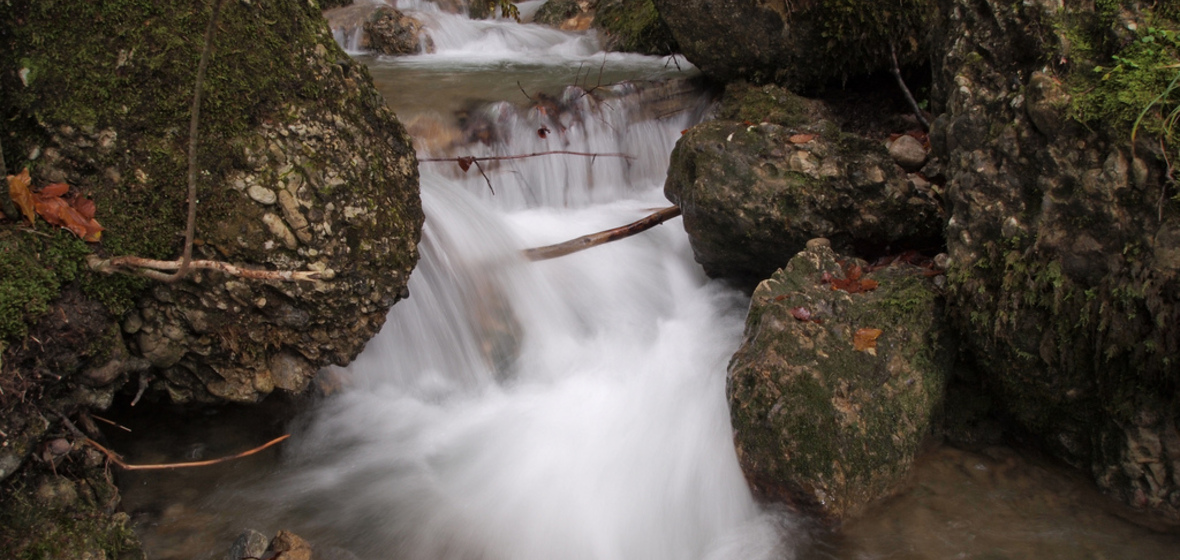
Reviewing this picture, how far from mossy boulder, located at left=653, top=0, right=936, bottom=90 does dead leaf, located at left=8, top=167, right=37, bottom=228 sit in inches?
201

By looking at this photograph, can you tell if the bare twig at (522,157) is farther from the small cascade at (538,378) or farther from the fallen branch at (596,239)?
the fallen branch at (596,239)

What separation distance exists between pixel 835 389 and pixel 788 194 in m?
1.55

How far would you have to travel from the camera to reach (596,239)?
525 centimetres

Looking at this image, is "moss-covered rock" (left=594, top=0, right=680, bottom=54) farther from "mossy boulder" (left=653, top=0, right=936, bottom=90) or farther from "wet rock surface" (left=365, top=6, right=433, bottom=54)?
"wet rock surface" (left=365, top=6, right=433, bottom=54)

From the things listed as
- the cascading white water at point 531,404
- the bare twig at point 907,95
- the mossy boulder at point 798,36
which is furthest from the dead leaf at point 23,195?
the bare twig at point 907,95

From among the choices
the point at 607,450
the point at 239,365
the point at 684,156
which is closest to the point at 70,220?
the point at 239,365

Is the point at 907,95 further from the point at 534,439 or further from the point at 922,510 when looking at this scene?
the point at 534,439

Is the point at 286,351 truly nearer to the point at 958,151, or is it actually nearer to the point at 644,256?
the point at 644,256

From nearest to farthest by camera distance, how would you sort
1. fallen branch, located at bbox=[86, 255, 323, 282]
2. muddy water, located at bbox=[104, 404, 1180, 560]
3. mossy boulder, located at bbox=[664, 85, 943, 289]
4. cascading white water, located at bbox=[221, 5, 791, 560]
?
fallen branch, located at bbox=[86, 255, 323, 282] → muddy water, located at bbox=[104, 404, 1180, 560] → cascading white water, located at bbox=[221, 5, 791, 560] → mossy boulder, located at bbox=[664, 85, 943, 289]

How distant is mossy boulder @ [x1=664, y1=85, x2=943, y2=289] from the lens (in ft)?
14.6

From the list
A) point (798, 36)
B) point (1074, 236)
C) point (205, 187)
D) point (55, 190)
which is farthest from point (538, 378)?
point (798, 36)

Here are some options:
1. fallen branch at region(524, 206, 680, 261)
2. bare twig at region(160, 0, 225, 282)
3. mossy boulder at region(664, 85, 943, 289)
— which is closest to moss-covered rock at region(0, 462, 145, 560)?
bare twig at region(160, 0, 225, 282)

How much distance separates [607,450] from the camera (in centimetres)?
397

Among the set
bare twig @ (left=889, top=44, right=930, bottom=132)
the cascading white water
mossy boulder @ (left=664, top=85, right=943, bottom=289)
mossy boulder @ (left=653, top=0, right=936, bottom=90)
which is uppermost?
mossy boulder @ (left=653, top=0, right=936, bottom=90)
